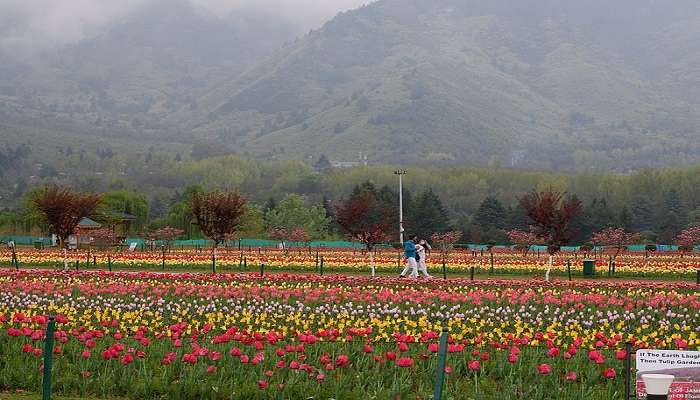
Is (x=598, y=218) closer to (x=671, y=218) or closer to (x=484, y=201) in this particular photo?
(x=671, y=218)

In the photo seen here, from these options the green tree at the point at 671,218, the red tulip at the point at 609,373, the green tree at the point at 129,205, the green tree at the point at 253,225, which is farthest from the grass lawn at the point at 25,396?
the green tree at the point at 129,205

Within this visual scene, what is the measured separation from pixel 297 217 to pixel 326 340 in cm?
8271

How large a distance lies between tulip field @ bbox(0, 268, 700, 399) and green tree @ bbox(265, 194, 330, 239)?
69.6 m

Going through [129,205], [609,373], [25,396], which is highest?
[129,205]

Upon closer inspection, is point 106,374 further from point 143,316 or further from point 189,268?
point 189,268

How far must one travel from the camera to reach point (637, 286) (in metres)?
28.0

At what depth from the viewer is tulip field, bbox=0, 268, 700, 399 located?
40.4ft

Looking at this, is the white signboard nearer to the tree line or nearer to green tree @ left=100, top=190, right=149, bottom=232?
the tree line

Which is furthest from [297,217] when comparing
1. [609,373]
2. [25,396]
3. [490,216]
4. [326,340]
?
[609,373]

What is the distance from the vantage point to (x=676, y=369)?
8.95 metres

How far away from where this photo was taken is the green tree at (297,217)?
315 feet

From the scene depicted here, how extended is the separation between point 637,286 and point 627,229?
229 ft

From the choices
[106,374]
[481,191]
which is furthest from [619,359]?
[481,191]

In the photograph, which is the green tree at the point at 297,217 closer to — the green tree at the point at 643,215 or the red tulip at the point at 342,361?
the green tree at the point at 643,215
